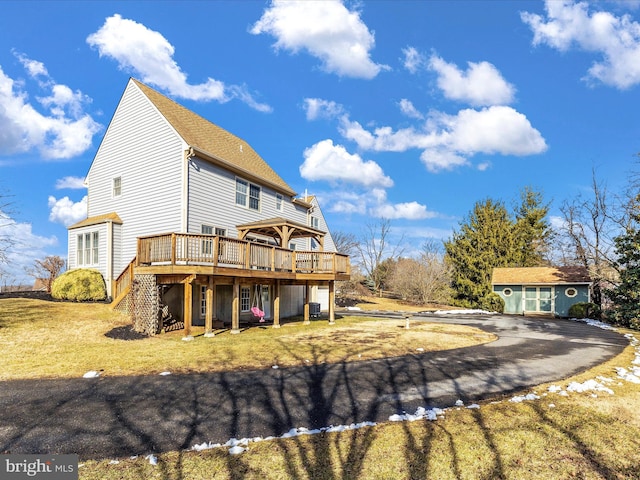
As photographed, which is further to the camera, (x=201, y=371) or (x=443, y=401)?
(x=201, y=371)

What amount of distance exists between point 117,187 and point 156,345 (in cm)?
1066

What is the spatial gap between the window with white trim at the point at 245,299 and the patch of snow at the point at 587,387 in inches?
515

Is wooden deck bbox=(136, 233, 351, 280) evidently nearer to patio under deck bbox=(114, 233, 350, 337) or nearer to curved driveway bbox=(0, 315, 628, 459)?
patio under deck bbox=(114, 233, 350, 337)

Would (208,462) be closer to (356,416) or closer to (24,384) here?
(356,416)

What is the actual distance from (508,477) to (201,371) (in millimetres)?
5860

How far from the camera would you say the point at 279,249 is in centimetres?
1445

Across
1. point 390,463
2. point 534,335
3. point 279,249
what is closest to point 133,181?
point 279,249

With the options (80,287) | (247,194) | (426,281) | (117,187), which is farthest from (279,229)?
(426,281)

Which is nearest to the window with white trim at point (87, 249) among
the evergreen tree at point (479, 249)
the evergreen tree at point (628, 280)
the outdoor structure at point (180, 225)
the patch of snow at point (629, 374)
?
the outdoor structure at point (180, 225)

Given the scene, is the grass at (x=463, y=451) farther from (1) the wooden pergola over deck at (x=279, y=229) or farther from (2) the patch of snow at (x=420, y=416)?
(1) the wooden pergola over deck at (x=279, y=229)

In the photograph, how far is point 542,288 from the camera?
27.6 metres

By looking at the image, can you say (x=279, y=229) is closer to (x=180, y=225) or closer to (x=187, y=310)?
(x=180, y=225)

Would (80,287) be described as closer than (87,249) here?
Yes

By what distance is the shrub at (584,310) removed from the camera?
24158 mm
